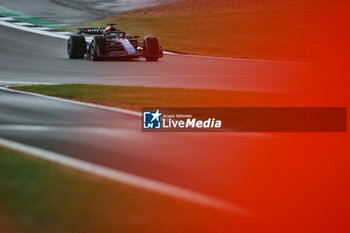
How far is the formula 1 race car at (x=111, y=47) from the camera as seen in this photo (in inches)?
848

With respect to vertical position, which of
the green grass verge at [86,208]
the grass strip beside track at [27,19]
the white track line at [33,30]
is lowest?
the green grass verge at [86,208]

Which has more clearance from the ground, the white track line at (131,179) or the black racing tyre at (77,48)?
the black racing tyre at (77,48)

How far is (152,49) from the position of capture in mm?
22125

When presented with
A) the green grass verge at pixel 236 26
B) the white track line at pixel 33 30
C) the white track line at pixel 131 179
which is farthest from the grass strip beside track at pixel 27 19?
the white track line at pixel 131 179

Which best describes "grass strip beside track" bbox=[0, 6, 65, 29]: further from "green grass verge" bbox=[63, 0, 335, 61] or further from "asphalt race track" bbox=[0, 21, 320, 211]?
"asphalt race track" bbox=[0, 21, 320, 211]

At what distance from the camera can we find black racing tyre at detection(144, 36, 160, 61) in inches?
860

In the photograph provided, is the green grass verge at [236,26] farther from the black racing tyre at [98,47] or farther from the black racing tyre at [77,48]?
the black racing tyre at [98,47]

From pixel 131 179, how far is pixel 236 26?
3020 centimetres

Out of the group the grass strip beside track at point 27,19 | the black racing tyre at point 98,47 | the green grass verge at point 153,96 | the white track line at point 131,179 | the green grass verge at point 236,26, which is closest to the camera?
the white track line at point 131,179

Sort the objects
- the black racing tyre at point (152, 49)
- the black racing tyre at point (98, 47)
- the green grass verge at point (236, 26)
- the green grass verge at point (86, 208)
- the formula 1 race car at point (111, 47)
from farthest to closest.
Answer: the green grass verge at point (236, 26)
the black racing tyre at point (152, 49)
the formula 1 race car at point (111, 47)
the black racing tyre at point (98, 47)
the green grass verge at point (86, 208)

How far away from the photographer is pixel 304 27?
113ft

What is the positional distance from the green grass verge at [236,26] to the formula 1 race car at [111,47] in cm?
477

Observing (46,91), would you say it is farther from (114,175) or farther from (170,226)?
(170,226)

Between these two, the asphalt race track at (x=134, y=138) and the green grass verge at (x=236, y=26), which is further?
the green grass verge at (x=236, y=26)
